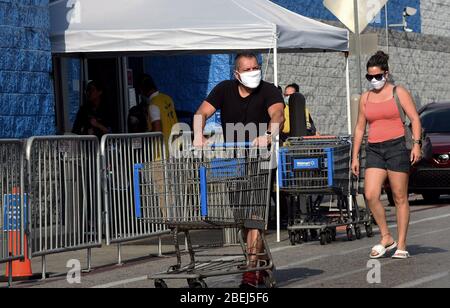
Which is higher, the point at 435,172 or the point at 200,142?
the point at 200,142

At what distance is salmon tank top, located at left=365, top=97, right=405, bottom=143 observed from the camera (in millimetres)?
12539

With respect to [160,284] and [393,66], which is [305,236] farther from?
[393,66]

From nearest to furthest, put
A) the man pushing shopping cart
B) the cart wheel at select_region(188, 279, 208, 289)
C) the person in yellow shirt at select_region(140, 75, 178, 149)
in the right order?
the cart wheel at select_region(188, 279, 208, 289) < the man pushing shopping cart < the person in yellow shirt at select_region(140, 75, 178, 149)

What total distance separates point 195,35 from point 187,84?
24.7ft

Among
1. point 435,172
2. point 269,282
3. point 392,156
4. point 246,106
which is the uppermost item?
point 246,106

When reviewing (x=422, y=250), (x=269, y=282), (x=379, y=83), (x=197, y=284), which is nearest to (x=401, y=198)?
→ (x=422, y=250)

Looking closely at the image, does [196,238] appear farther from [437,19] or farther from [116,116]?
[437,19]

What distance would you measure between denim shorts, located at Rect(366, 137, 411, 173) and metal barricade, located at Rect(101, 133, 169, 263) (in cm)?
254

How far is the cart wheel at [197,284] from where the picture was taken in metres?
10.2

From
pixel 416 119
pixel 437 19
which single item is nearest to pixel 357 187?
pixel 416 119

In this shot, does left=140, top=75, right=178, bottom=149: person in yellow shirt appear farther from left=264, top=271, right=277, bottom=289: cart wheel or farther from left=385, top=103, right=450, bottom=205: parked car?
left=264, top=271, right=277, bottom=289: cart wheel

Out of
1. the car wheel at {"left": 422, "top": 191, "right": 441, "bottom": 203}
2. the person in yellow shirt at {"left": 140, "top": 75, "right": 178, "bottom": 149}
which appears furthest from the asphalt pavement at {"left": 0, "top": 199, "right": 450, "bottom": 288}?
the car wheel at {"left": 422, "top": 191, "right": 441, "bottom": 203}

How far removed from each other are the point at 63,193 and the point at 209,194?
3.04 m

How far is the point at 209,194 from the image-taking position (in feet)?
32.6
